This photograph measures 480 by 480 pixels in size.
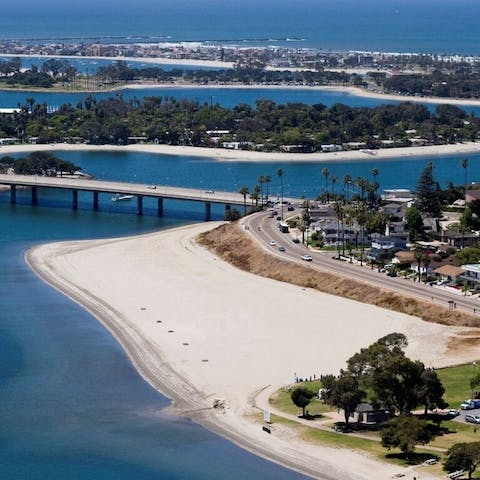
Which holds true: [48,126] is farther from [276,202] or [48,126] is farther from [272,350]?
[272,350]

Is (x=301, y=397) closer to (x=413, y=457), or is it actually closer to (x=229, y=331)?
(x=413, y=457)

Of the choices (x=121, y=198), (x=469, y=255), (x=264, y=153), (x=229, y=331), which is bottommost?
(x=121, y=198)

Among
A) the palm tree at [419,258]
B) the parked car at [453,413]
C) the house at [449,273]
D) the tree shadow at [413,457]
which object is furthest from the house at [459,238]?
the tree shadow at [413,457]

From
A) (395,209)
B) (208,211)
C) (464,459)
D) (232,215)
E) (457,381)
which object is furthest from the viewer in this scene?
(208,211)

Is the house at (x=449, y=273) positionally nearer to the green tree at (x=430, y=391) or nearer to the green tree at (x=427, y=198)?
the green tree at (x=427, y=198)

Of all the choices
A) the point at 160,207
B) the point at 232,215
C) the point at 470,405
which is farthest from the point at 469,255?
the point at 160,207

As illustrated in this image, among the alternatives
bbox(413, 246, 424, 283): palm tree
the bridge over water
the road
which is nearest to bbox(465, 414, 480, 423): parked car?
the road
